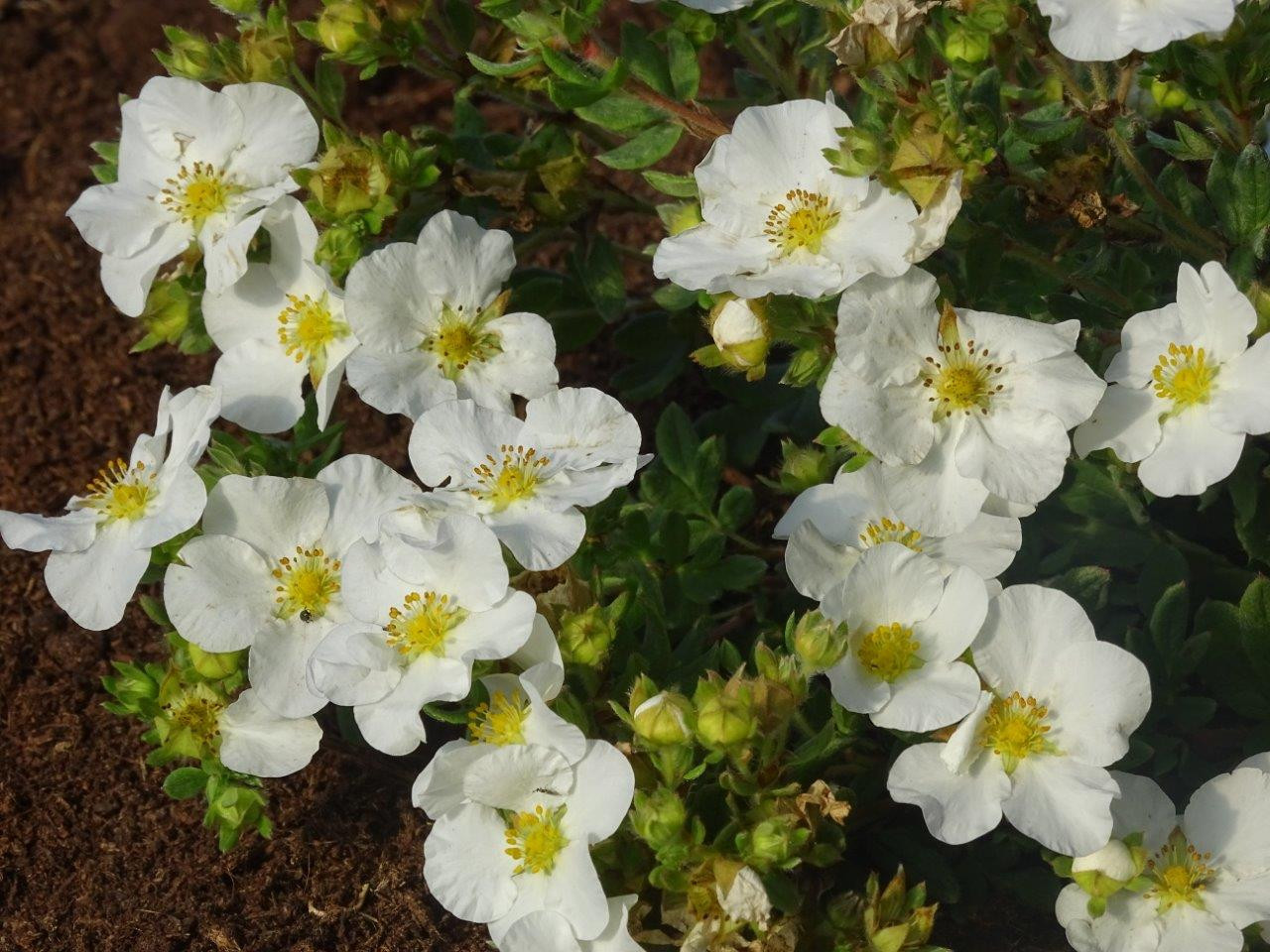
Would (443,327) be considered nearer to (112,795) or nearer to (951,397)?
(951,397)

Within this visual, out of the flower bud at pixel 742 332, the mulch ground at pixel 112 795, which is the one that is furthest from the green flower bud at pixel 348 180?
the mulch ground at pixel 112 795

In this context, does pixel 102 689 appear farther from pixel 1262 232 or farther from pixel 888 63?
pixel 1262 232

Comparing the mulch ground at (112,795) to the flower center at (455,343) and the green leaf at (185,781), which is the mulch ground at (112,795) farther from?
the flower center at (455,343)

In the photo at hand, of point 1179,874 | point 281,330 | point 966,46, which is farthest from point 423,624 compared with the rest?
point 966,46

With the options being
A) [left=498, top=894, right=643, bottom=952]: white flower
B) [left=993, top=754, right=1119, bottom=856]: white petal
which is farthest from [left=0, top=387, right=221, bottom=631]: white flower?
[left=993, top=754, right=1119, bottom=856]: white petal

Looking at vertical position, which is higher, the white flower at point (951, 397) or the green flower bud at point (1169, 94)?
the green flower bud at point (1169, 94)

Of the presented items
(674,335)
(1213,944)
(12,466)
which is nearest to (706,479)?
(674,335)

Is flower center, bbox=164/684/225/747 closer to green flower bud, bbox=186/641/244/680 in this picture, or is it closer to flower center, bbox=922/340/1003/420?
green flower bud, bbox=186/641/244/680
